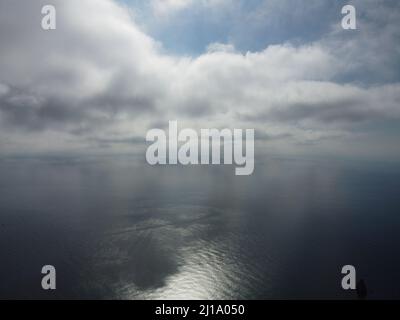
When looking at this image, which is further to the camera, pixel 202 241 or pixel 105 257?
pixel 202 241

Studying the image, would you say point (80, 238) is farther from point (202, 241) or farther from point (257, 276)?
point (257, 276)

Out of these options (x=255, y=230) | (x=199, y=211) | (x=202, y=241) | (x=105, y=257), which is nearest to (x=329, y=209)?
(x=255, y=230)

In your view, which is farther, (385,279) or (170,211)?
(170,211)

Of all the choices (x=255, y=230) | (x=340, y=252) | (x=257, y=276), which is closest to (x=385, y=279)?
(x=340, y=252)
